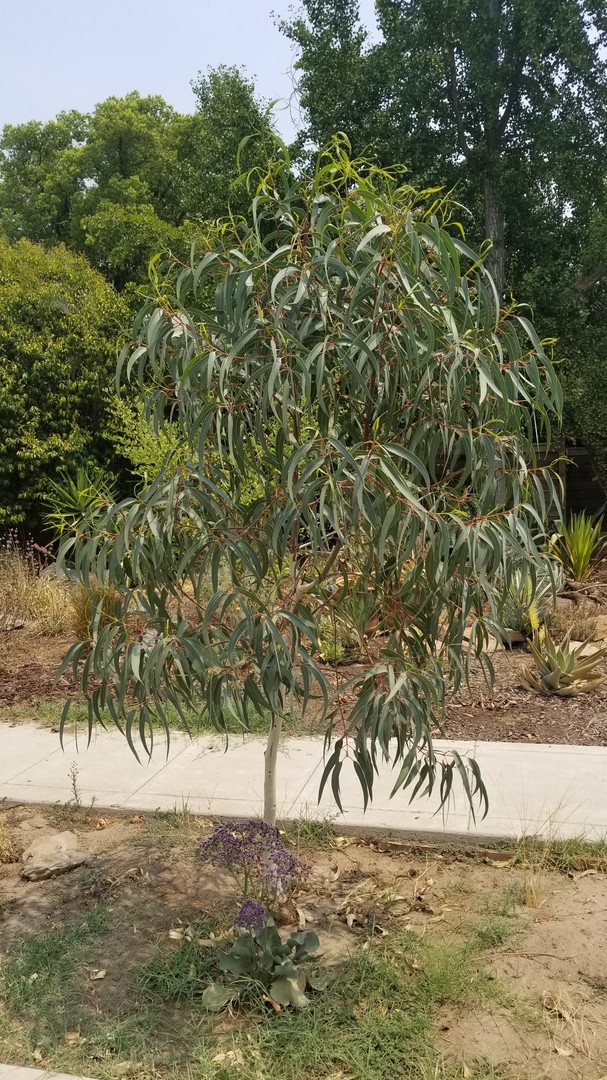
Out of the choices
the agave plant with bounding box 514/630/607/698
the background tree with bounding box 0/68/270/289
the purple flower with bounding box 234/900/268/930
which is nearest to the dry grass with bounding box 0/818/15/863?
the purple flower with bounding box 234/900/268/930

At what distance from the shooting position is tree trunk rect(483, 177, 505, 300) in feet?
38.5

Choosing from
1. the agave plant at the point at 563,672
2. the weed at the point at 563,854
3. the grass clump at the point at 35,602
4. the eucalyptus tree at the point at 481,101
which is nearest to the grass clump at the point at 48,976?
the weed at the point at 563,854

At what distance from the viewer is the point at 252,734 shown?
544 centimetres

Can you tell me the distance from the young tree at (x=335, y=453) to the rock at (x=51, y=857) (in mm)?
1349

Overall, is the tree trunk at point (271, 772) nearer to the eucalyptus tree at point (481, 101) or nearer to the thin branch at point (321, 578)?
the thin branch at point (321, 578)

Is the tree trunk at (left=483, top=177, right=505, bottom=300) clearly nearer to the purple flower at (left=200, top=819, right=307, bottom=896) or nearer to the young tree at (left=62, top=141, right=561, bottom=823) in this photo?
the young tree at (left=62, top=141, right=561, bottom=823)

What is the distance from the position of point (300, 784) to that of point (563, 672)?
91.8 inches

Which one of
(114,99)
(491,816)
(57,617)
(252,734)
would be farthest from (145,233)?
(491,816)

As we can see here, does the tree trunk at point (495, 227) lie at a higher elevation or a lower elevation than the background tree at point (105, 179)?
lower

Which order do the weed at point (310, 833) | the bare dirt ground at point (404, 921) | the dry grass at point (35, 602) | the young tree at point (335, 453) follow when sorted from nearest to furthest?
the young tree at point (335, 453)
the bare dirt ground at point (404, 921)
the weed at point (310, 833)
the dry grass at point (35, 602)

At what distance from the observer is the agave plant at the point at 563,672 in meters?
6.00

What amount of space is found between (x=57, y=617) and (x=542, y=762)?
4.85 metres

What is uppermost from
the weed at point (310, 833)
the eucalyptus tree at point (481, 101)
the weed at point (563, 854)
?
the eucalyptus tree at point (481, 101)

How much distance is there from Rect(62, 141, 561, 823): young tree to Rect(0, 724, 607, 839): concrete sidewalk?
1.35 m
